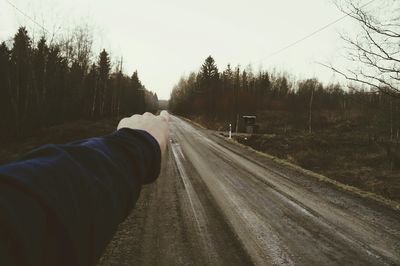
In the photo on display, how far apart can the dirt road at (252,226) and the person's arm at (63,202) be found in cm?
427

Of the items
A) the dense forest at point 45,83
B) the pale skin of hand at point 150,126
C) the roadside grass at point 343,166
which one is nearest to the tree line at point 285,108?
the roadside grass at point 343,166

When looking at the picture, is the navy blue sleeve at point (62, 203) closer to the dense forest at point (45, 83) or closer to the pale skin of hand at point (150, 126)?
the pale skin of hand at point (150, 126)

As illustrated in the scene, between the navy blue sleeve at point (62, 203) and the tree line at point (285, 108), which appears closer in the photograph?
the navy blue sleeve at point (62, 203)

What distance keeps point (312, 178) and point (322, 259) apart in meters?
7.32

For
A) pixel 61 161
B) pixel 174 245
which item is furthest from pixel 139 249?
pixel 61 161

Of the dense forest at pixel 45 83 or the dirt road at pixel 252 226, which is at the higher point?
the dense forest at pixel 45 83

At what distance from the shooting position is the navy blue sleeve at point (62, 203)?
0.49 m

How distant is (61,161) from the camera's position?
68cm

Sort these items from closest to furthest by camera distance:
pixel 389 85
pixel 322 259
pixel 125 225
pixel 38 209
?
pixel 38 209
pixel 322 259
pixel 125 225
pixel 389 85

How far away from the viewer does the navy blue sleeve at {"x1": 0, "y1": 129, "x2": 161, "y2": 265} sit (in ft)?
1.60

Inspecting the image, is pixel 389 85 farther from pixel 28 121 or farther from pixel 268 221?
pixel 28 121

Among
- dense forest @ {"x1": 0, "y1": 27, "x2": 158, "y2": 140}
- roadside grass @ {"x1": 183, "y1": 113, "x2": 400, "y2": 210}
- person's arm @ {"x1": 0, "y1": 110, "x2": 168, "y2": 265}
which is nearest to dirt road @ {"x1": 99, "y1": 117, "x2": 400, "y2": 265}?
roadside grass @ {"x1": 183, "y1": 113, "x2": 400, "y2": 210}

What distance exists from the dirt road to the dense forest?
15777mm

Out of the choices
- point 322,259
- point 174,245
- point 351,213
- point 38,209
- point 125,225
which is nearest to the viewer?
point 38,209
